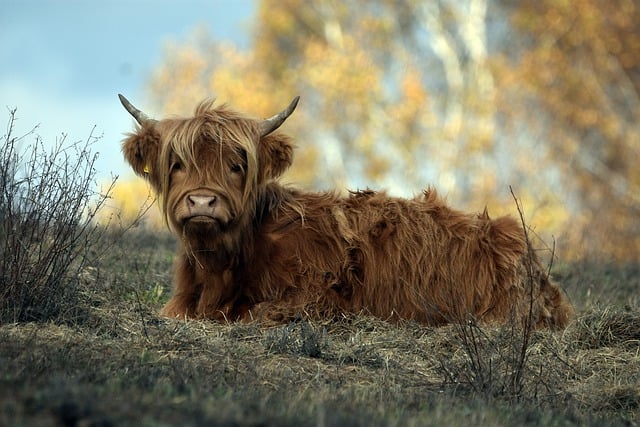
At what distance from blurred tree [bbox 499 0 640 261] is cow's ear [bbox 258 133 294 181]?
13950mm

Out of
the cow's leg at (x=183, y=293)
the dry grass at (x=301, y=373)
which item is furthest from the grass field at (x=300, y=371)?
the cow's leg at (x=183, y=293)

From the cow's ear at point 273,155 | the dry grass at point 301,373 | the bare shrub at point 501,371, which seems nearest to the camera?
the dry grass at point 301,373

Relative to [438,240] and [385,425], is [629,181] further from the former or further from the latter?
[385,425]

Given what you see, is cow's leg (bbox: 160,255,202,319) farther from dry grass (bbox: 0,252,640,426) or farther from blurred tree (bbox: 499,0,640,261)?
Result: blurred tree (bbox: 499,0,640,261)

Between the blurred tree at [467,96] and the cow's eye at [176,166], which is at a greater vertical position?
the blurred tree at [467,96]

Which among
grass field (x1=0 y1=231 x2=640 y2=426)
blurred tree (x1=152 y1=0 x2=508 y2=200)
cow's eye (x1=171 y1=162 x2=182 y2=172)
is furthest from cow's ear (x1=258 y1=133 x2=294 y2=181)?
blurred tree (x1=152 y1=0 x2=508 y2=200)

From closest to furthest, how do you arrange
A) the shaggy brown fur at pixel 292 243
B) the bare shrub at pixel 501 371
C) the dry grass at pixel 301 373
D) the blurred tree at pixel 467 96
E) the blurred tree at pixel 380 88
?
the dry grass at pixel 301 373
the bare shrub at pixel 501 371
the shaggy brown fur at pixel 292 243
the blurred tree at pixel 467 96
the blurred tree at pixel 380 88

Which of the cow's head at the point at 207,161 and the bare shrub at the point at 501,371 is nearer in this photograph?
the bare shrub at the point at 501,371

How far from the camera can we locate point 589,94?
70.1 ft

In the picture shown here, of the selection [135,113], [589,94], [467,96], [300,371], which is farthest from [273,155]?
[467,96]

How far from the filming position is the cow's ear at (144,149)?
655 cm

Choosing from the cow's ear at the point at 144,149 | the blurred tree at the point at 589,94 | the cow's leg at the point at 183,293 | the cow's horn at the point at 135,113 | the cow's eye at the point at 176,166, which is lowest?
the cow's leg at the point at 183,293

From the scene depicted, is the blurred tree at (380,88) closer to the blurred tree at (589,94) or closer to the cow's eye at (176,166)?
the blurred tree at (589,94)

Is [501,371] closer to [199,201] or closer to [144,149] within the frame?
[199,201]
